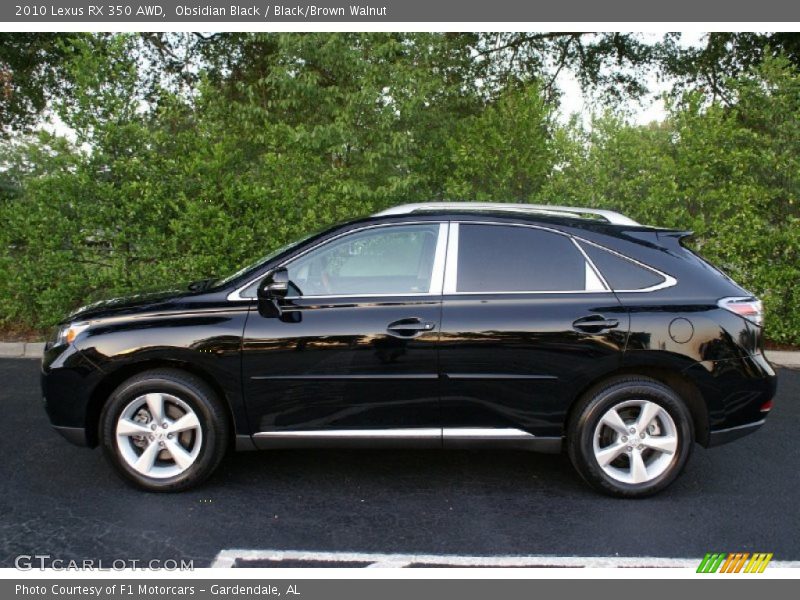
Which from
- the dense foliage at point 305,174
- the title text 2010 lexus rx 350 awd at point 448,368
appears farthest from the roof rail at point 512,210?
the dense foliage at point 305,174

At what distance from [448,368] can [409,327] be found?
325 millimetres

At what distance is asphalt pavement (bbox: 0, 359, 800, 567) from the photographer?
3275mm

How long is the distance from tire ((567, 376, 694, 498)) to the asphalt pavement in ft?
0.47

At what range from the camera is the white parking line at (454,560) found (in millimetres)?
3105

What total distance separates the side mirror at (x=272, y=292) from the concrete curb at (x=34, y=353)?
5113 mm

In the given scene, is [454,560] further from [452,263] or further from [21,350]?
[21,350]

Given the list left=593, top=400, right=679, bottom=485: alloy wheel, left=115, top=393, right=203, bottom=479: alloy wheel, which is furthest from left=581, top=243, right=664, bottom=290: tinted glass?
left=115, top=393, right=203, bottom=479: alloy wheel

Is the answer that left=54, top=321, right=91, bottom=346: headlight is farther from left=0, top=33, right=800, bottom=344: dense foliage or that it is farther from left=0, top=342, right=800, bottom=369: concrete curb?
left=0, top=342, right=800, bottom=369: concrete curb

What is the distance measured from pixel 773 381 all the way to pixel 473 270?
190cm

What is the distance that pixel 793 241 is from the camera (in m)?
7.67

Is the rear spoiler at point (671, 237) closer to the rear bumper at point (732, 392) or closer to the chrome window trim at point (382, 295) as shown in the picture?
the rear bumper at point (732, 392)

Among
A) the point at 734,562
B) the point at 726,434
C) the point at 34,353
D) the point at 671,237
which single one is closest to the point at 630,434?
the point at 726,434

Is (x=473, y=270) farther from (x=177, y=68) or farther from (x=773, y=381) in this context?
(x=177, y=68)

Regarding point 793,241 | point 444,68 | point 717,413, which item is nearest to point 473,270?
point 717,413
